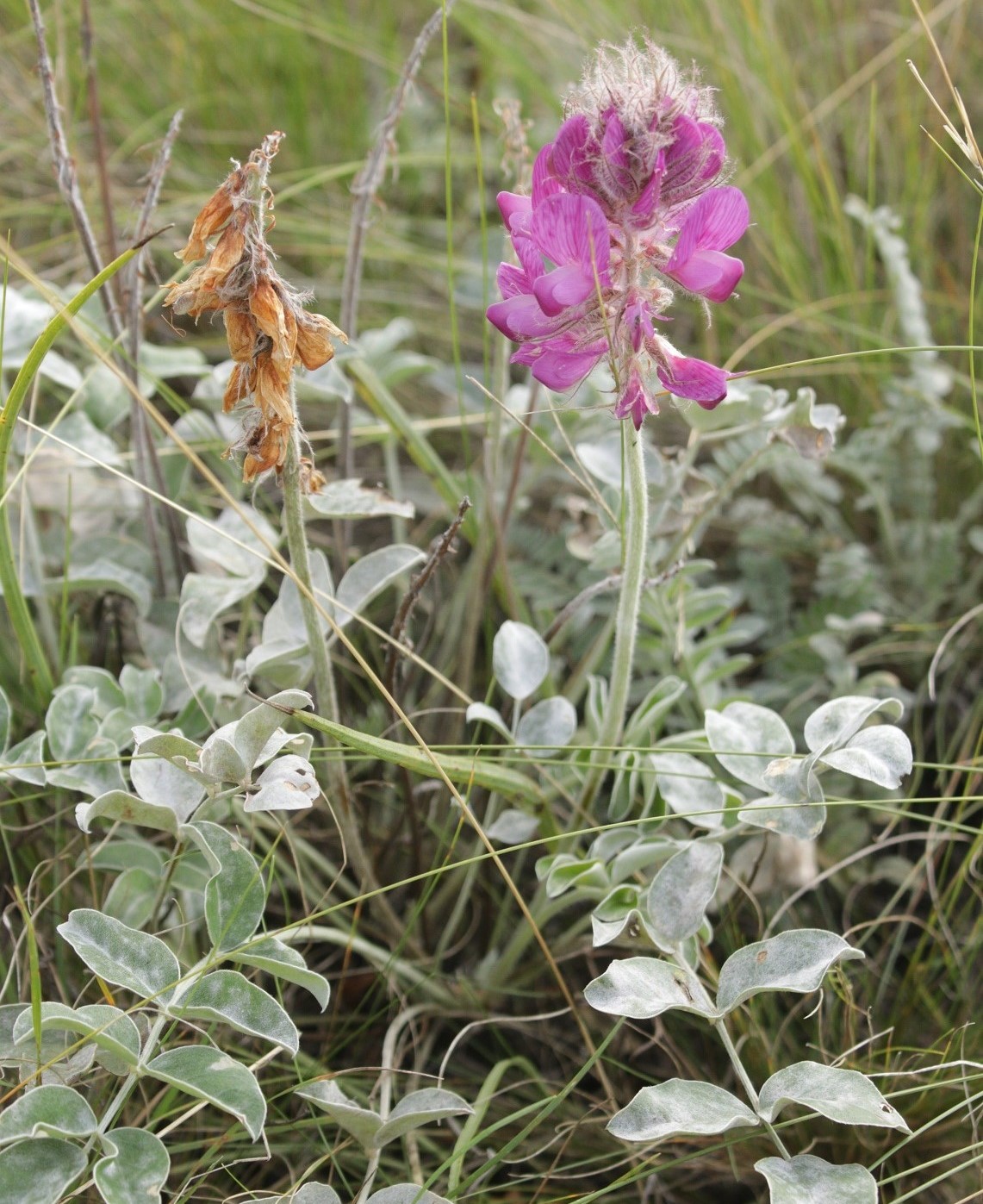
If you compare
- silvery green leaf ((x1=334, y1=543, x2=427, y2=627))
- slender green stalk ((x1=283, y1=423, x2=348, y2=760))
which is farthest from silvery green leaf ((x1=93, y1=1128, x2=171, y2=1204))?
silvery green leaf ((x1=334, y1=543, x2=427, y2=627))

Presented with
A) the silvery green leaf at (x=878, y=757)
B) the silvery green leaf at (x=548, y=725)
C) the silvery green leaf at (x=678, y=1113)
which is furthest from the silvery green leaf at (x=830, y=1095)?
the silvery green leaf at (x=548, y=725)

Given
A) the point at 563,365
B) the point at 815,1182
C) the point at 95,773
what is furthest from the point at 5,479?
the point at 815,1182

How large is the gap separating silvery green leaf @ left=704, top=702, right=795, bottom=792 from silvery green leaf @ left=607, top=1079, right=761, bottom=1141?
0.33m

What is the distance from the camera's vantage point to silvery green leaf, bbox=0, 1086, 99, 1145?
97 centimetres

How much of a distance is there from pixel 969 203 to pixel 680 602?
59.8 inches

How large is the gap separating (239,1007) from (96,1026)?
4.9 inches

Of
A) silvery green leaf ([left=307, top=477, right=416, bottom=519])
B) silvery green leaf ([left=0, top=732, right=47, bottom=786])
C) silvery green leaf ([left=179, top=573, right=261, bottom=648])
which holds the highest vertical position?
silvery green leaf ([left=307, top=477, right=416, bottom=519])

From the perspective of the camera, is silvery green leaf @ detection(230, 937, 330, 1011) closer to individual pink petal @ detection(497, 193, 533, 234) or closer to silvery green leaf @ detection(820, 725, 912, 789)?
silvery green leaf @ detection(820, 725, 912, 789)

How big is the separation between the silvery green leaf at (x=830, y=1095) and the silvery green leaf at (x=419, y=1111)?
29 centimetres

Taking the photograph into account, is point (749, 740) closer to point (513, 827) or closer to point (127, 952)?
point (513, 827)

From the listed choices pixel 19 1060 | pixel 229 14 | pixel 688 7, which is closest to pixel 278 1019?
pixel 19 1060

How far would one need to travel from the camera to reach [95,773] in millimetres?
1326

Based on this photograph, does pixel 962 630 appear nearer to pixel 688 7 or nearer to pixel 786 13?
pixel 688 7

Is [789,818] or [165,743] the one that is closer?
[165,743]
